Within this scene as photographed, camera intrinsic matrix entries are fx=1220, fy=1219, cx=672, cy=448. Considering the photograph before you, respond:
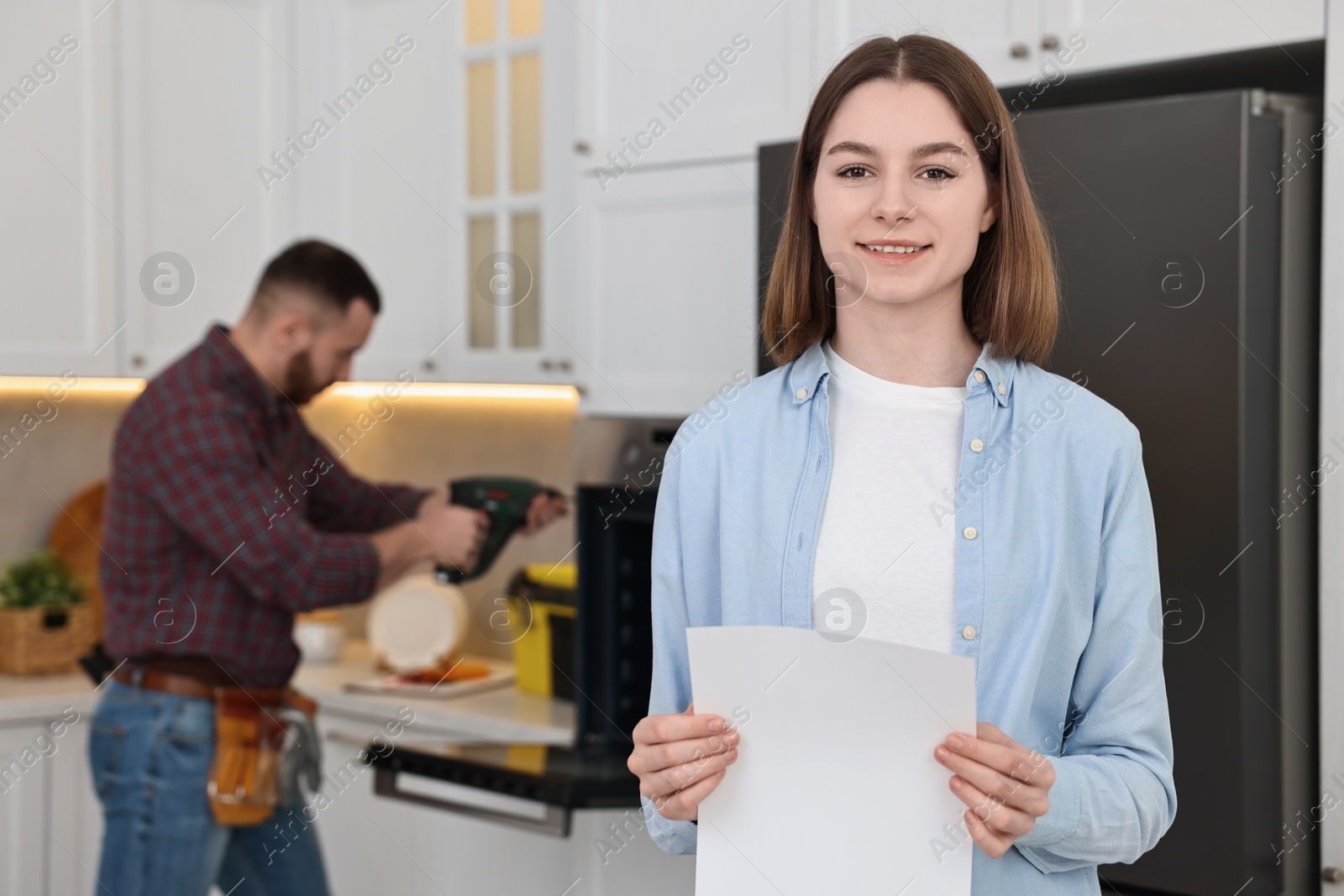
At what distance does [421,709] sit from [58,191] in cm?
125

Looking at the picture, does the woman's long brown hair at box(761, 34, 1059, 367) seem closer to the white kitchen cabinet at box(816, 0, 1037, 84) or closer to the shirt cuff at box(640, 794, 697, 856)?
the shirt cuff at box(640, 794, 697, 856)

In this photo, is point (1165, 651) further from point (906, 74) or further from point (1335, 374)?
point (906, 74)

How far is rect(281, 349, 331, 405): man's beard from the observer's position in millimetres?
2229

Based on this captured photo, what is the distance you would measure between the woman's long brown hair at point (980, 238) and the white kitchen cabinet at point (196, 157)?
1.80 metres

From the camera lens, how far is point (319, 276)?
2.27 meters

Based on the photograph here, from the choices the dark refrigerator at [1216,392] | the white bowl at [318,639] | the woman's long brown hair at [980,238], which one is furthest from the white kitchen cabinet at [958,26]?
the white bowl at [318,639]

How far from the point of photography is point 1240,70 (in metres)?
1.48

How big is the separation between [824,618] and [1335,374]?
2.42ft

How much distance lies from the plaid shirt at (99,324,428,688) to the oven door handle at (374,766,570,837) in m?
0.25

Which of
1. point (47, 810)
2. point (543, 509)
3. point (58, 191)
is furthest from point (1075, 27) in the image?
point (47, 810)

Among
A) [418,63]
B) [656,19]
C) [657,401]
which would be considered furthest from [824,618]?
[418,63]

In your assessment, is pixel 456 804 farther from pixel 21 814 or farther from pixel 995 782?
pixel 995 782

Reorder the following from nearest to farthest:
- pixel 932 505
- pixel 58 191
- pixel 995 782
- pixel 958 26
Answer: pixel 995 782 → pixel 932 505 → pixel 958 26 → pixel 58 191

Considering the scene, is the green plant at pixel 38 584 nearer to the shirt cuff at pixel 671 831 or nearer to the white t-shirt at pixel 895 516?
the shirt cuff at pixel 671 831
